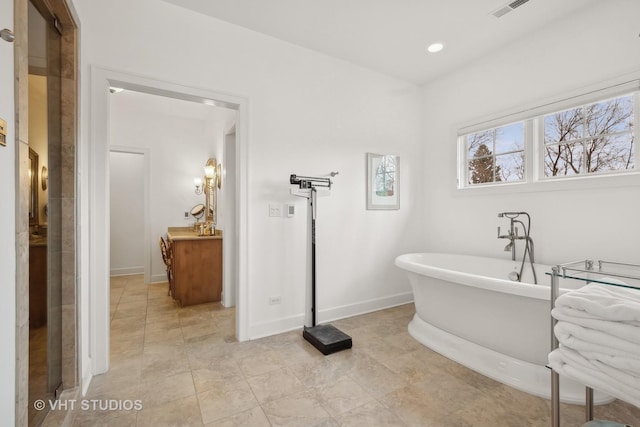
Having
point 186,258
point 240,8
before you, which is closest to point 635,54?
point 240,8

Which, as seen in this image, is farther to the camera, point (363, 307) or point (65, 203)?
point (363, 307)

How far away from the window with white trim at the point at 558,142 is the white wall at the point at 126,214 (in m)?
5.54

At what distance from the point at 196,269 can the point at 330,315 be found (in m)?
1.82

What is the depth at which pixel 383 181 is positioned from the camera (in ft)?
11.7

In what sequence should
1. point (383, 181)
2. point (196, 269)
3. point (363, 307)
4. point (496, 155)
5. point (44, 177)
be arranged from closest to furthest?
point (44, 177) → point (496, 155) → point (363, 307) → point (383, 181) → point (196, 269)

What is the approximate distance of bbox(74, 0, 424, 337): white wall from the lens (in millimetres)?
2289

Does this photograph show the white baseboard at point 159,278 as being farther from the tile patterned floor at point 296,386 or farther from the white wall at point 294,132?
the white wall at point 294,132

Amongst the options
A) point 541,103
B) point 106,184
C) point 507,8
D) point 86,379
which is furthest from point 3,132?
point 541,103

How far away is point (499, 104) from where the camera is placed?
310 centimetres

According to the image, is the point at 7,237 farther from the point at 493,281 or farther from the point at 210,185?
the point at 210,185

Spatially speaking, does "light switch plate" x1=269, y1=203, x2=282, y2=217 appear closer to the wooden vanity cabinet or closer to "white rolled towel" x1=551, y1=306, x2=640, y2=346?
the wooden vanity cabinet

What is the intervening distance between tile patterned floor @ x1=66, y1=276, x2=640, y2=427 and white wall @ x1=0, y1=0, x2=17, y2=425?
934 millimetres

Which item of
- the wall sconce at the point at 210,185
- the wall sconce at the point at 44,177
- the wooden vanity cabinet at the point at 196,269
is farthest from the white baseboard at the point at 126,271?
the wall sconce at the point at 44,177

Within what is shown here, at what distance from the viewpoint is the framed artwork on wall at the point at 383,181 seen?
135 inches
